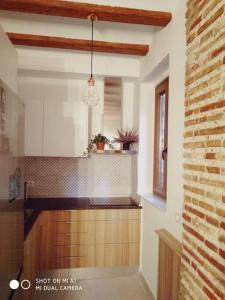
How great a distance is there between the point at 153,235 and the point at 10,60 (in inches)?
85.5

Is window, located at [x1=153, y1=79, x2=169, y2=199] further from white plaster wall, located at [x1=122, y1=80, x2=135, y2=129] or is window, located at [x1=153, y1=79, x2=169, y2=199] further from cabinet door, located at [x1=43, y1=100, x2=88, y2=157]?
cabinet door, located at [x1=43, y1=100, x2=88, y2=157]

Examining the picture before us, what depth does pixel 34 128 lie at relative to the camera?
306 centimetres

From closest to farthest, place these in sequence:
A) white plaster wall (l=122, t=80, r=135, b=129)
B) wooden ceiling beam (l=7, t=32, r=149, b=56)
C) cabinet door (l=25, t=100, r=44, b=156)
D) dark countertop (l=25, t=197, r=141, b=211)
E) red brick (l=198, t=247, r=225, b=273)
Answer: red brick (l=198, t=247, r=225, b=273) → wooden ceiling beam (l=7, t=32, r=149, b=56) → dark countertop (l=25, t=197, r=141, b=211) → cabinet door (l=25, t=100, r=44, b=156) → white plaster wall (l=122, t=80, r=135, b=129)

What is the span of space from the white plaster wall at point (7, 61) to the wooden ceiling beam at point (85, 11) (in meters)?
0.46

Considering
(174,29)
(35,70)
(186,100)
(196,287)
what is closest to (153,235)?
(196,287)

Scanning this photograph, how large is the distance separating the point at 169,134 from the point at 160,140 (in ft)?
2.83

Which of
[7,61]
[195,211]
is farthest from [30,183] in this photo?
[195,211]

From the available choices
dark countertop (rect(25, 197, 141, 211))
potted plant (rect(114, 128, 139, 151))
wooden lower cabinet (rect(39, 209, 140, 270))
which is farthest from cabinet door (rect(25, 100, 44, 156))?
potted plant (rect(114, 128, 139, 151))

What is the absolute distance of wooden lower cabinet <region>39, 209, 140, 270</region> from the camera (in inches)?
113

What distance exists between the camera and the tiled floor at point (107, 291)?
2.61 meters

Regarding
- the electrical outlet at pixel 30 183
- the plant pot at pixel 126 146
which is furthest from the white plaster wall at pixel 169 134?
the electrical outlet at pixel 30 183

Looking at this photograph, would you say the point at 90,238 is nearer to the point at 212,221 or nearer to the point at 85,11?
the point at 212,221

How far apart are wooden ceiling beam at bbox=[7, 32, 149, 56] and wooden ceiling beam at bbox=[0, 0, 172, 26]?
52cm

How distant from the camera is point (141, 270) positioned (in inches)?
119
